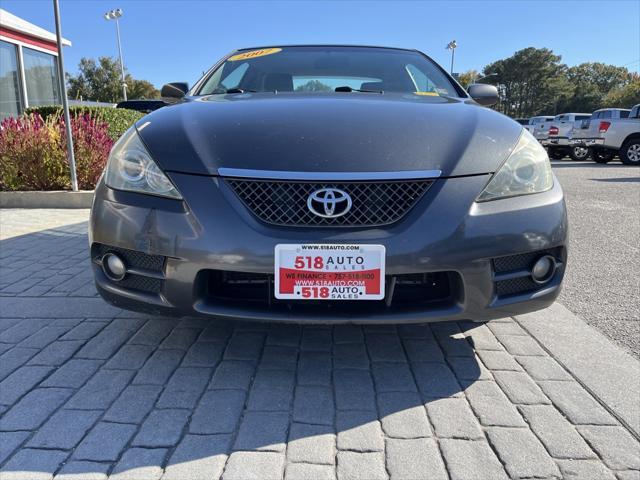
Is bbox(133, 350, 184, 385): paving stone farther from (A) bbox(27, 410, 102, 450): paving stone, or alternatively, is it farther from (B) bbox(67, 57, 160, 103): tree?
(B) bbox(67, 57, 160, 103): tree

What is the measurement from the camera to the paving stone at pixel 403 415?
1754mm

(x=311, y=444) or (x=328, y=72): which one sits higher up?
(x=328, y=72)

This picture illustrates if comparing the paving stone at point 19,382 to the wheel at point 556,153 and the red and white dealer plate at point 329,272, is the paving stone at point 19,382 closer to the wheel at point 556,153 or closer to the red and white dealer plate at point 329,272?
the red and white dealer plate at point 329,272

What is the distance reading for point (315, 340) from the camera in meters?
2.46

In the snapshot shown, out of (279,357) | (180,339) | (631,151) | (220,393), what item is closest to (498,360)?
(279,357)

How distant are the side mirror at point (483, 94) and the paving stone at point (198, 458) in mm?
2449

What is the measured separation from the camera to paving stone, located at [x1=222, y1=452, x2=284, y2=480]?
153 centimetres

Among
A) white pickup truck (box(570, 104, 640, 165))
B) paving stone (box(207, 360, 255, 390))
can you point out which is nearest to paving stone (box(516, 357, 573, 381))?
paving stone (box(207, 360, 255, 390))

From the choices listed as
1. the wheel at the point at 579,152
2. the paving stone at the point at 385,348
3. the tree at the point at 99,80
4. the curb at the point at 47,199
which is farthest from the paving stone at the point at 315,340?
the tree at the point at 99,80

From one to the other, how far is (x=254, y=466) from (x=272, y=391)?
0.44 metres

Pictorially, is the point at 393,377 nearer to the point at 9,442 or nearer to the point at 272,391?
the point at 272,391

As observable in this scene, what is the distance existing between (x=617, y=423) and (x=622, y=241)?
334cm

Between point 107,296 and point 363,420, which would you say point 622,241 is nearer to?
point 363,420

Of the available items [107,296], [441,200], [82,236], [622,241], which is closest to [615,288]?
[622,241]
